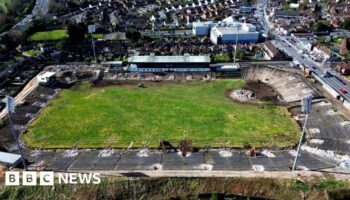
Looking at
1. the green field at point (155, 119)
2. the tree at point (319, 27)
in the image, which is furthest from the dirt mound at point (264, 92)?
the tree at point (319, 27)

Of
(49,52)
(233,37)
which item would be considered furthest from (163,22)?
(49,52)

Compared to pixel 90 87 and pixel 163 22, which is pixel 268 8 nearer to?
pixel 163 22

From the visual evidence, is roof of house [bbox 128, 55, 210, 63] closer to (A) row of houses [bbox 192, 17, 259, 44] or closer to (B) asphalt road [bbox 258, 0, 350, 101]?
(A) row of houses [bbox 192, 17, 259, 44]

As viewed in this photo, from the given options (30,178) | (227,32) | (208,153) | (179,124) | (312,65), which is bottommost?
(30,178)

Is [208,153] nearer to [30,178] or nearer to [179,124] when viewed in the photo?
[179,124]

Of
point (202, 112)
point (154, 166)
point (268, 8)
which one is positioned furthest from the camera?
point (268, 8)

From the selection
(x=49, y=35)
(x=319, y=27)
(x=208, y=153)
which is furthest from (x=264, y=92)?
(x=49, y=35)

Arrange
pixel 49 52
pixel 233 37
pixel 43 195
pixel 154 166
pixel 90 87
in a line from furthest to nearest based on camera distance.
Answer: pixel 233 37 < pixel 49 52 < pixel 90 87 < pixel 154 166 < pixel 43 195
